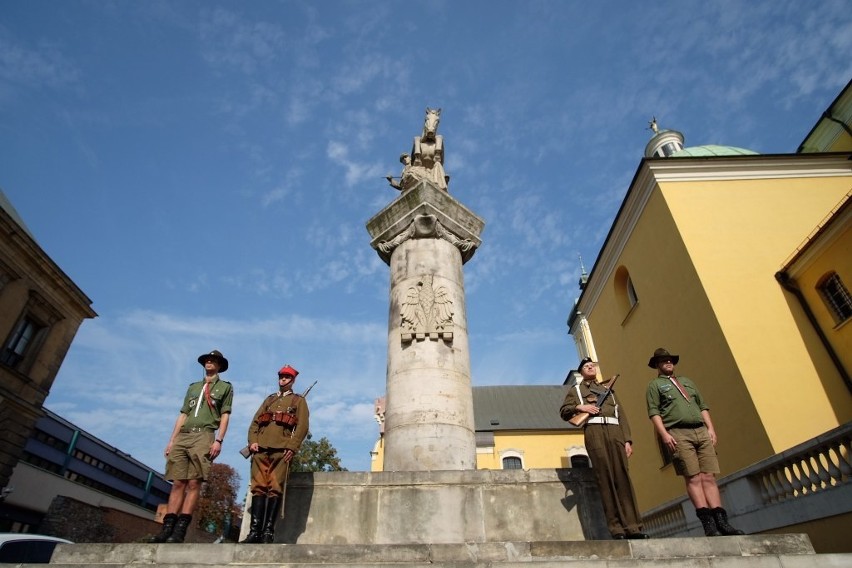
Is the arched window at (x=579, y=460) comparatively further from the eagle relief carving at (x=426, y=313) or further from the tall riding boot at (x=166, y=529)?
the tall riding boot at (x=166, y=529)

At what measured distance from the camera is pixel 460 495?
5.78 meters

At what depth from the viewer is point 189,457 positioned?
4.98m

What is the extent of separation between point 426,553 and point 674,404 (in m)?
3.05

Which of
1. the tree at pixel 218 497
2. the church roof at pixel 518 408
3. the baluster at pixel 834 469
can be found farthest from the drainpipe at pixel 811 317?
the tree at pixel 218 497

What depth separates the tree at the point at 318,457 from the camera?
33.8 meters

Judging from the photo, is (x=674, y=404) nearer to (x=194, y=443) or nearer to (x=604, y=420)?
(x=604, y=420)

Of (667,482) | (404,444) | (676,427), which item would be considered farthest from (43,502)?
(676,427)

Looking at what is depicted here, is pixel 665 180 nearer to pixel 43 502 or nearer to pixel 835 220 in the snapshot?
pixel 835 220

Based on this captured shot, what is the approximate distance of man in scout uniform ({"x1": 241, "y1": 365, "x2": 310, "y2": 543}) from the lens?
4.77 m

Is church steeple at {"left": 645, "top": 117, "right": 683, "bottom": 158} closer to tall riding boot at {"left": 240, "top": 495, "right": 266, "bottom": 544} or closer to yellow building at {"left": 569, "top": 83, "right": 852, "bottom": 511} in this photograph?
yellow building at {"left": 569, "top": 83, "right": 852, "bottom": 511}

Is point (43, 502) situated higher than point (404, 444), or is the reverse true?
point (43, 502)

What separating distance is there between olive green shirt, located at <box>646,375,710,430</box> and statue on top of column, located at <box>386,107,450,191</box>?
653 cm

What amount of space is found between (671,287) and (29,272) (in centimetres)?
2657

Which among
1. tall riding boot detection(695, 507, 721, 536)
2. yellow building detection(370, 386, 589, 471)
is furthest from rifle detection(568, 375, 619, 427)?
yellow building detection(370, 386, 589, 471)
